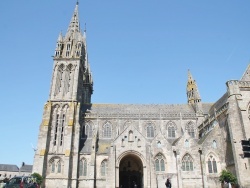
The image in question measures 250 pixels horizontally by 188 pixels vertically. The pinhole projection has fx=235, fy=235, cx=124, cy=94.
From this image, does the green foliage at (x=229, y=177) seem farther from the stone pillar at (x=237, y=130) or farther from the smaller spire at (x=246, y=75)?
the smaller spire at (x=246, y=75)

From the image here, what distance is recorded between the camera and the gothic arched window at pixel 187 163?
3558cm

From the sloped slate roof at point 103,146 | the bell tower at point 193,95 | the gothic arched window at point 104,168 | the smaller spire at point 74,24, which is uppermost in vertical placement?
the smaller spire at point 74,24

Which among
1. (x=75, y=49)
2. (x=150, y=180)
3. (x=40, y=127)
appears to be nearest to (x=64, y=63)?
(x=75, y=49)

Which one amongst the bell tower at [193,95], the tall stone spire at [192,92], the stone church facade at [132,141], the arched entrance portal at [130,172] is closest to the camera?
the stone church facade at [132,141]

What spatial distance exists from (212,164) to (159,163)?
7970mm

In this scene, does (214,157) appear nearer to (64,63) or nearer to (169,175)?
(169,175)

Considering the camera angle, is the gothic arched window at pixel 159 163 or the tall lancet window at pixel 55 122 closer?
the gothic arched window at pixel 159 163

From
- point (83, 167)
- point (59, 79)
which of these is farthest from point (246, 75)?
point (59, 79)

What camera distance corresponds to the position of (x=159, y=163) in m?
36.6

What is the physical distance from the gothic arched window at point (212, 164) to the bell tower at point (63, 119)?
20.6 m

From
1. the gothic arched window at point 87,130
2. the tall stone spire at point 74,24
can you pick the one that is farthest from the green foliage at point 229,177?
A: the tall stone spire at point 74,24

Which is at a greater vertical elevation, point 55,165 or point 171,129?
point 171,129

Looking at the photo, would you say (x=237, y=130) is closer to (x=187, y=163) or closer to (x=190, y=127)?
(x=187, y=163)

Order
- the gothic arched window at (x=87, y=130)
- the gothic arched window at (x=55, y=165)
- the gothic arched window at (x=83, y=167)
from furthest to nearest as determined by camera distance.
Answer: the gothic arched window at (x=87, y=130), the gothic arched window at (x=83, y=167), the gothic arched window at (x=55, y=165)
